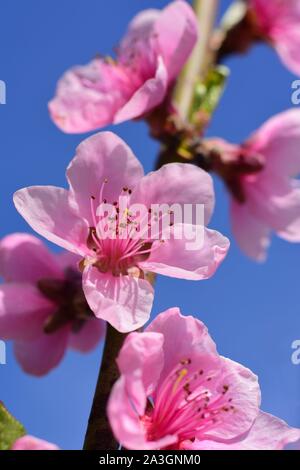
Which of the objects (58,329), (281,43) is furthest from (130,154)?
(281,43)

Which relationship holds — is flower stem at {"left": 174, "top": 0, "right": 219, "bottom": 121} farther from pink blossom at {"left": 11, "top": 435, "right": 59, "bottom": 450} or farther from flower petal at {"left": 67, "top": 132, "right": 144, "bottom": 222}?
pink blossom at {"left": 11, "top": 435, "right": 59, "bottom": 450}

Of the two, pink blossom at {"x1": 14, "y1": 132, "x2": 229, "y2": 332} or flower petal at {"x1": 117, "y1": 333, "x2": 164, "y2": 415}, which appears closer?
flower petal at {"x1": 117, "y1": 333, "x2": 164, "y2": 415}

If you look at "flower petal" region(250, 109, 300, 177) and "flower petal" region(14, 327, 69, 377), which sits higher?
"flower petal" region(250, 109, 300, 177)

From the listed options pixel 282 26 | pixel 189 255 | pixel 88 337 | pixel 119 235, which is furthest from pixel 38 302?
pixel 282 26

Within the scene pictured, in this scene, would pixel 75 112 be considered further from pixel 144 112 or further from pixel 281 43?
pixel 281 43

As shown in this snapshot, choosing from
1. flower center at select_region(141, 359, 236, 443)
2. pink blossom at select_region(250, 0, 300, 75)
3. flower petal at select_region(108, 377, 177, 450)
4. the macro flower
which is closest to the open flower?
flower center at select_region(141, 359, 236, 443)
